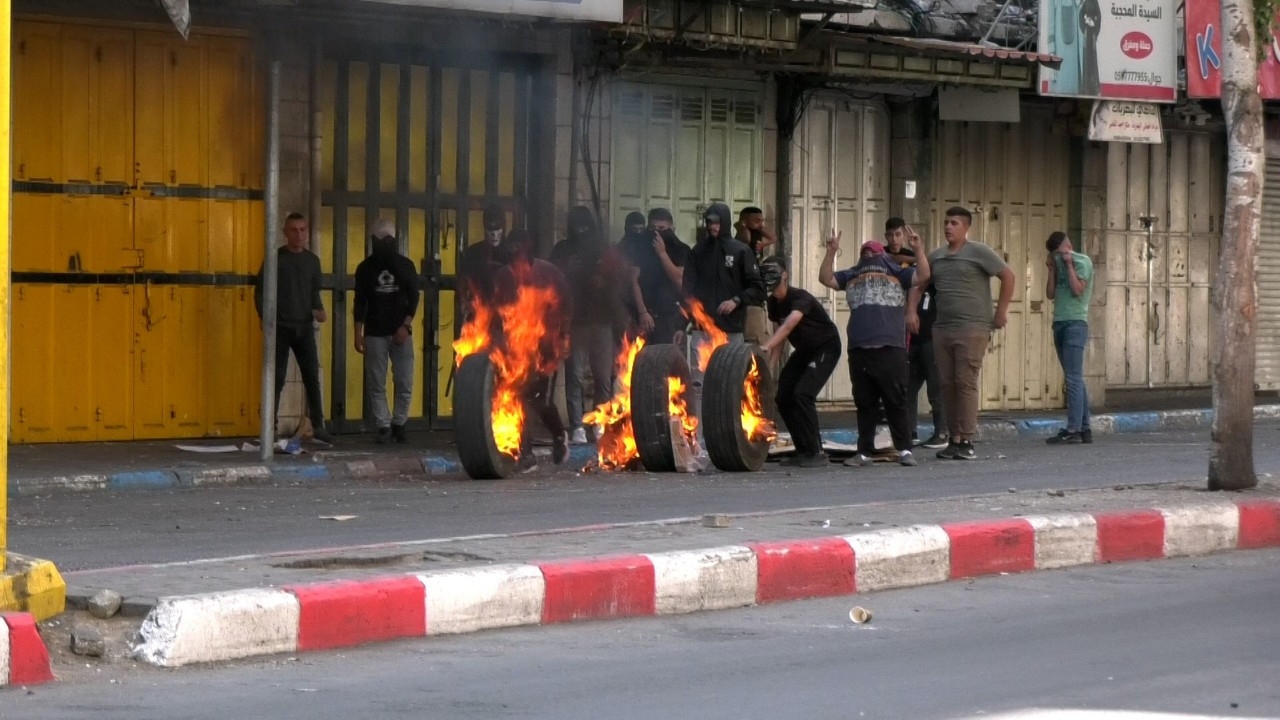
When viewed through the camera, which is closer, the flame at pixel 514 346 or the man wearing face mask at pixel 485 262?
the flame at pixel 514 346

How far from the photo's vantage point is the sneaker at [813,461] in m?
13.9

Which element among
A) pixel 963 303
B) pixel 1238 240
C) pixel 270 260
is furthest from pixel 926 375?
pixel 270 260

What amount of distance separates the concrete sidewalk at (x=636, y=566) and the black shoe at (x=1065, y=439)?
216 inches

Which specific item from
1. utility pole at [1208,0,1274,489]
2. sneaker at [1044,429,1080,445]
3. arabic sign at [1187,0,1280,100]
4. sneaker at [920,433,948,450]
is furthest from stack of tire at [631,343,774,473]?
arabic sign at [1187,0,1280,100]

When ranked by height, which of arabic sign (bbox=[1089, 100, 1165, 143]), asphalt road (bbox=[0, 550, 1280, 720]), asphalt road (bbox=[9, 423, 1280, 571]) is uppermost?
arabic sign (bbox=[1089, 100, 1165, 143])

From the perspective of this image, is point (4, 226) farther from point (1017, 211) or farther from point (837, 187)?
point (1017, 211)

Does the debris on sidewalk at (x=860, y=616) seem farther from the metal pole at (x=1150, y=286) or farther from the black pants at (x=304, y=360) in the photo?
the metal pole at (x=1150, y=286)

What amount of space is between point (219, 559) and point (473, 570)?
1304 millimetres

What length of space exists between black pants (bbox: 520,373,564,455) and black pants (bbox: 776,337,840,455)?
1521 mm

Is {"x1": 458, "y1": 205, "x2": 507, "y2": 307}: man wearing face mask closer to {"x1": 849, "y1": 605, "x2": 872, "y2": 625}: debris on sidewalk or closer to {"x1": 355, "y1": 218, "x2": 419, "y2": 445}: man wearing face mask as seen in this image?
{"x1": 355, "y1": 218, "x2": 419, "y2": 445}: man wearing face mask

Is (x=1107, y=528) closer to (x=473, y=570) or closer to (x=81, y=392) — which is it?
(x=473, y=570)

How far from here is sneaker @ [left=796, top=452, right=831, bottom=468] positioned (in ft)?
45.8

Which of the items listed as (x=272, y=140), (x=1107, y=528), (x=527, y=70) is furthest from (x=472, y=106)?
(x=1107, y=528)

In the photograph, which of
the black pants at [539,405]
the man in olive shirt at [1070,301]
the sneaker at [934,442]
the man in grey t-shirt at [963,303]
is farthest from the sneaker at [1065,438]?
the black pants at [539,405]
